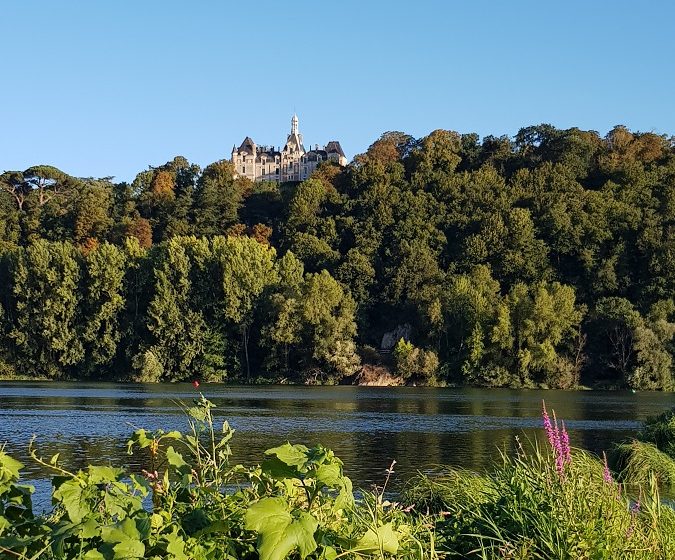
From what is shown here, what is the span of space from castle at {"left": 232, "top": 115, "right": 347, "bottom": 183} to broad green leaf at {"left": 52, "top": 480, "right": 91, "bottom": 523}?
17773 centimetres

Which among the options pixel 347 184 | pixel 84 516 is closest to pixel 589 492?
pixel 84 516

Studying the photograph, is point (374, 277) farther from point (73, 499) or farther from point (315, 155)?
point (315, 155)

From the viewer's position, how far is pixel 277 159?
187 m

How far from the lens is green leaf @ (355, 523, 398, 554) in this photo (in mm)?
5117

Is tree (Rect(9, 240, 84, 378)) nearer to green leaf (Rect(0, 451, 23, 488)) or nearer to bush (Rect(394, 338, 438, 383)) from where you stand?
bush (Rect(394, 338, 438, 383))

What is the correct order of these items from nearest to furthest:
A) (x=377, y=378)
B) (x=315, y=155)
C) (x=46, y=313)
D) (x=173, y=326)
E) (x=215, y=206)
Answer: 1. (x=377, y=378)
2. (x=173, y=326)
3. (x=46, y=313)
4. (x=215, y=206)
5. (x=315, y=155)

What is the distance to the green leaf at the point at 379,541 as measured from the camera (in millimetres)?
5117

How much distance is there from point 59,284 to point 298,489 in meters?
76.1

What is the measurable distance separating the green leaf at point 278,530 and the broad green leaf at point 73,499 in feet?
3.33

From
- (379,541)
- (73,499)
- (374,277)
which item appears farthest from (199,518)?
(374,277)

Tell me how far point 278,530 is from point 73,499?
4.13 ft

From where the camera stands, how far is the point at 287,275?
261 feet

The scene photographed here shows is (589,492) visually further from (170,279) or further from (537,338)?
(170,279)

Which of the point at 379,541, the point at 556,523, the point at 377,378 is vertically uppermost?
the point at 379,541
